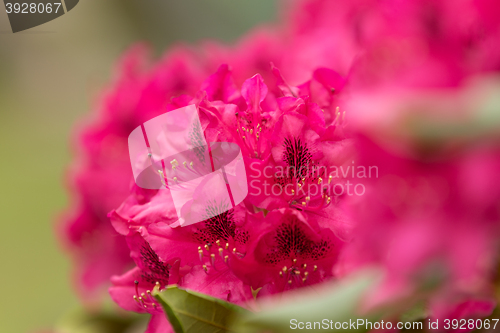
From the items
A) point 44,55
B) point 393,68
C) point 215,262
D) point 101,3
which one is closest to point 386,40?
point 393,68

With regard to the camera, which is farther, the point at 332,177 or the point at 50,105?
the point at 50,105

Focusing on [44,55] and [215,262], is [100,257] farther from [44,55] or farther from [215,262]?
[44,55]

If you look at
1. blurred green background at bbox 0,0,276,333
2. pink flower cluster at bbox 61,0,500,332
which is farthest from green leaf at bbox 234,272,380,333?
blurred green background at bbox 0,0,276,333

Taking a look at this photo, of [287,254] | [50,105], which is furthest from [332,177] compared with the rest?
[50,105]

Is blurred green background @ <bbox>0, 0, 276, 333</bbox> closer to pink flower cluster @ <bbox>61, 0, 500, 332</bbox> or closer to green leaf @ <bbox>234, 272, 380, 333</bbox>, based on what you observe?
pink flower cluster @ <bbox>61, 0, 500, 332</bbox>

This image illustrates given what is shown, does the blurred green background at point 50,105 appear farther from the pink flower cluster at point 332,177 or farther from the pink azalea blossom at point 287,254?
the pink azalea blossom at point 287,254

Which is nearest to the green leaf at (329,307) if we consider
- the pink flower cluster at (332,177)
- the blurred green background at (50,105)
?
the pink flower cluster at (332,177)

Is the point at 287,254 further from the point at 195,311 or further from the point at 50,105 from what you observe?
the point at 50,105
